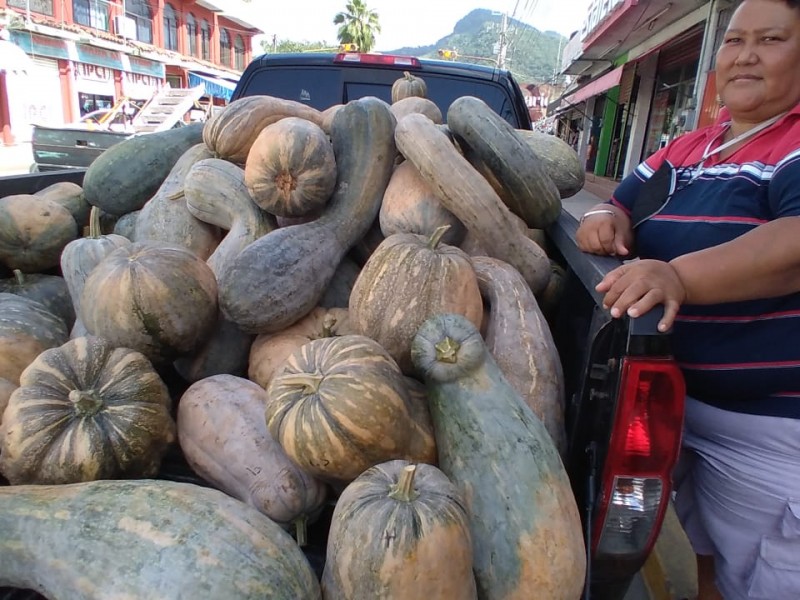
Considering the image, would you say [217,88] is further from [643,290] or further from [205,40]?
[643,290]

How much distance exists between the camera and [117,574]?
1.18 meters

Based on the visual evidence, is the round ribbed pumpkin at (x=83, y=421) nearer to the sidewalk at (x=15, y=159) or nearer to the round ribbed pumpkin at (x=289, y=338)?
the round ribbed pumpkin at (x=289, y=338)

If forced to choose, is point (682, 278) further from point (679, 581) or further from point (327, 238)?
point (679, 581)

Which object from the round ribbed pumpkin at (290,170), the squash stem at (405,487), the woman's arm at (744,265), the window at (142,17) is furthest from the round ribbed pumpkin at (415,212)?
the window at (142,17)

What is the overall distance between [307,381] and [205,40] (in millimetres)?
46452

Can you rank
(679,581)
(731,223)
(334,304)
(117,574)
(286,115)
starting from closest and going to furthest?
(117,574) → (731,223) → (334,304) → (679,581) → (286,115)

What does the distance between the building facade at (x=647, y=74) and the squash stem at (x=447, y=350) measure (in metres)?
9.44

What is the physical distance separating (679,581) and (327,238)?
225cm

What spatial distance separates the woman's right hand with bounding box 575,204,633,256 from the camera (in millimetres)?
2053

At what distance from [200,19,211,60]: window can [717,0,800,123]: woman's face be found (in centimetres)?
4490

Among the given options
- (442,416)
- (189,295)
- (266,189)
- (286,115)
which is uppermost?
(286,115)

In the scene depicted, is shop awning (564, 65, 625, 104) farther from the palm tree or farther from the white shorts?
the palm tree

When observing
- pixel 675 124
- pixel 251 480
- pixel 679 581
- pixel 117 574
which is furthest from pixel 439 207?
pixel 675 124

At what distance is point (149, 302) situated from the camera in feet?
6.23
